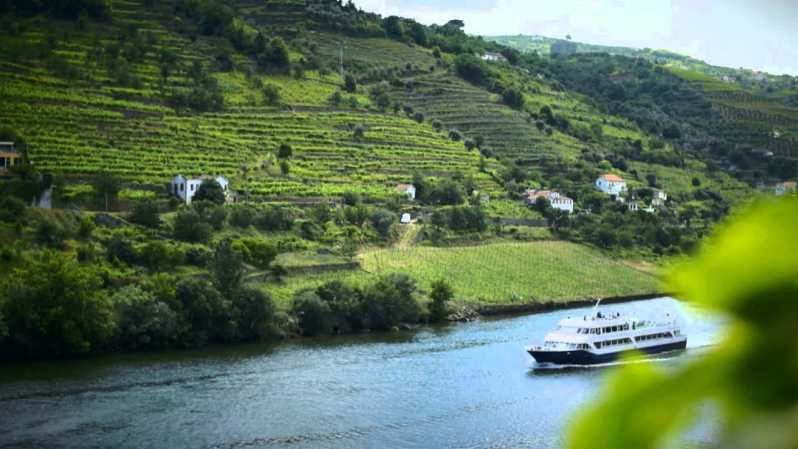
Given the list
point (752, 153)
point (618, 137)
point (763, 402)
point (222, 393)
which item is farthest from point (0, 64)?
point (763, 402)

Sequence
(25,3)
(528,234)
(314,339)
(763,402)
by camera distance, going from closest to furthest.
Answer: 1. (763,402)
2. (314,339)
3. (528,234)
4. (25,3)

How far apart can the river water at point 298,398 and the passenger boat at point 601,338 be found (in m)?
0.48

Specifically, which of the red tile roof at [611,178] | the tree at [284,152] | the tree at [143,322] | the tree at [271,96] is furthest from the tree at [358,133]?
the tree at [143,322]

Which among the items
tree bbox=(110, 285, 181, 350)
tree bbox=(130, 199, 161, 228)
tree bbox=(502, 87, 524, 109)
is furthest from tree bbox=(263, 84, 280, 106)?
tree bbox=(110, 285, 181, 350)

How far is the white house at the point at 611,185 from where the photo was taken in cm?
4872

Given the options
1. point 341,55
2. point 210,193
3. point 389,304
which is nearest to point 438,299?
point 389,304

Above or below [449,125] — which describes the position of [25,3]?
above

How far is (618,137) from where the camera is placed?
58.7 meters

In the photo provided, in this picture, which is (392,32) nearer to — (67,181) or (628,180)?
(628,180)

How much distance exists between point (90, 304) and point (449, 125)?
102 feet

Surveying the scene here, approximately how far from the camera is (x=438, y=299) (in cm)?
3095

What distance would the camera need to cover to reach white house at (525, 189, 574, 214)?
44.0 m

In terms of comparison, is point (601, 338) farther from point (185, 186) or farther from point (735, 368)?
point (735, 368)

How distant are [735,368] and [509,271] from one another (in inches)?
1441
